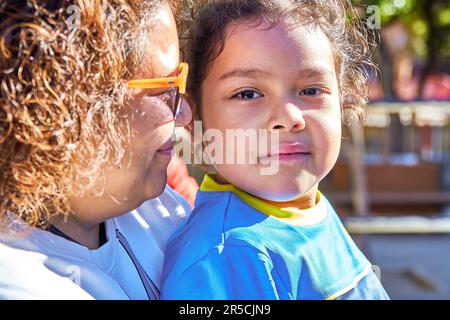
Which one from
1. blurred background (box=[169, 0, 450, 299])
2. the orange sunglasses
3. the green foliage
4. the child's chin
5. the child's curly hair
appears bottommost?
blurred background (box=[169, 0, 450, 299])

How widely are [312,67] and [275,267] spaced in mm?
441

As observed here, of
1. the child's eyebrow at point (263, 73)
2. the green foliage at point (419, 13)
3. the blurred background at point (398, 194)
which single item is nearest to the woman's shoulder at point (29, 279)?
the child's eyebrow at point (263, 73)

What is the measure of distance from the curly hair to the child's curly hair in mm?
234

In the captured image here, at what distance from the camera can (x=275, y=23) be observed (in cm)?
150

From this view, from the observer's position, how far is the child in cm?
138

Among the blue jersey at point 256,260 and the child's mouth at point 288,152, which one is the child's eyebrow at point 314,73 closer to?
the child's mouth at point 288,152

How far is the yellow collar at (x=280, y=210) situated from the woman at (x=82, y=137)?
14 cm

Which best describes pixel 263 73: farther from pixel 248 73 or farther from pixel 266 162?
pixel 266 162

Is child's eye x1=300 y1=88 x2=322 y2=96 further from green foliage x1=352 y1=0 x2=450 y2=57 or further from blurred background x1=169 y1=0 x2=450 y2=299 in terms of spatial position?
green foliage x1=352 y1=0 x2=450 y2=57

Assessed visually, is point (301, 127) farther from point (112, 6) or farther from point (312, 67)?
point (112, 6)

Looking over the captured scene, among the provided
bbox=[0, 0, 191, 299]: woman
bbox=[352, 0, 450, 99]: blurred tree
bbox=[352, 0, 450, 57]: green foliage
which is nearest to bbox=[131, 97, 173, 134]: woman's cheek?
bbox=[0, 0, 191, 299]: woman

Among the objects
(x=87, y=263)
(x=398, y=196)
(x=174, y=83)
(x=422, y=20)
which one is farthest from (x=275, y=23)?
(x=422, y=20)

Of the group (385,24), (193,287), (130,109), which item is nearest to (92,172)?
(130,109)

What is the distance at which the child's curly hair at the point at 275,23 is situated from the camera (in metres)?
1.54
